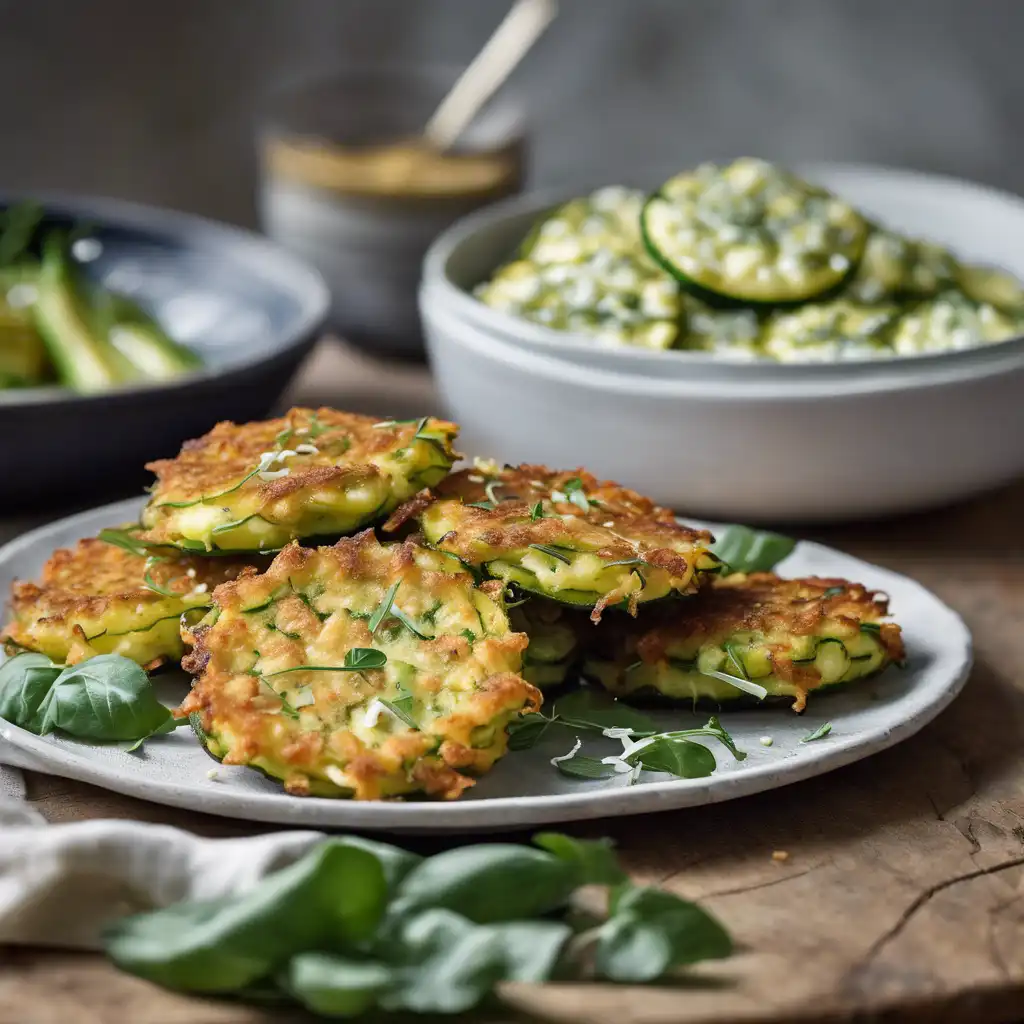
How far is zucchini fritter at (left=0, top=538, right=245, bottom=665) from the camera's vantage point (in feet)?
6.50

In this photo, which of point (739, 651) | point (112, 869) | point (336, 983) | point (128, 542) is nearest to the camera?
point (336, 983)

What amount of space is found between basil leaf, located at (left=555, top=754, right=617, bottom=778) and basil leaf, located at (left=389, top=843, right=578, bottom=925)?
267 millimetres

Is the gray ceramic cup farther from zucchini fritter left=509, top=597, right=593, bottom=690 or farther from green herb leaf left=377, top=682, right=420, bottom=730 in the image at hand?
green herb leaf left=377, top=682, right=420, bottom=730

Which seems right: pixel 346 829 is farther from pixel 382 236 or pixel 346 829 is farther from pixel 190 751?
pixel 382 236

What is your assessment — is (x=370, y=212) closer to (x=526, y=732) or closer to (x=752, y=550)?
(x=752, y=550)

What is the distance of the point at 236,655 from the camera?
180 centimetres

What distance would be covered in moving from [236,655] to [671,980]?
0.64m

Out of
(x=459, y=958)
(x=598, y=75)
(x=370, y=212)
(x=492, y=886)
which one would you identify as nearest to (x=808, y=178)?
(x=370, y=212)

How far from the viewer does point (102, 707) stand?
1.83 metres

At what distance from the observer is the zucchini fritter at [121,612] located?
1980 millimetres

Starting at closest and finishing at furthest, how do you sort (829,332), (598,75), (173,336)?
(829,332) → (173,336) → (598,75)

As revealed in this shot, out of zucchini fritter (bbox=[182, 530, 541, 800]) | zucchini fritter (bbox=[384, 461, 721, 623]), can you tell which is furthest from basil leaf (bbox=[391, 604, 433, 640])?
zucchini fritter (bbox=[384, 461, 721, 623])

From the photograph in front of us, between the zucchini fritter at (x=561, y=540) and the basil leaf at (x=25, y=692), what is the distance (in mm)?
484

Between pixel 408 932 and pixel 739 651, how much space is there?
0.67m
